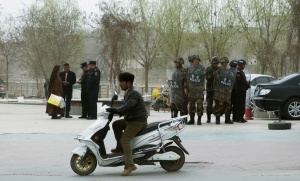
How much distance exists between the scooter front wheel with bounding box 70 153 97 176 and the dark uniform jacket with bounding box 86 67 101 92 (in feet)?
39.7

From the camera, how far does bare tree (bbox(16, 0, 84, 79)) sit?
2608 inches

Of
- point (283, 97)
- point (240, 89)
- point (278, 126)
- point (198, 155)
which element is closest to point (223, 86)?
point (240, 89)

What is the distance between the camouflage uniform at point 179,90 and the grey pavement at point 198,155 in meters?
0.70

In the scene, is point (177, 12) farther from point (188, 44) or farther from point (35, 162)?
point (35, 162)

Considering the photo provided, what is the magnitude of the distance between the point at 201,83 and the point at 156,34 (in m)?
48.6

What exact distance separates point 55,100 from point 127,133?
12.7 meters

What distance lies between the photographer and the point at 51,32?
6600 cm

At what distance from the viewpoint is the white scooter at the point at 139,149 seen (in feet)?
38.8

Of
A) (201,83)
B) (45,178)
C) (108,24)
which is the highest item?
(108,24)

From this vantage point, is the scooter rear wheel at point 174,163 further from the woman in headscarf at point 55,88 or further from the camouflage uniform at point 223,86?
the woman in headscarf at point 55,88

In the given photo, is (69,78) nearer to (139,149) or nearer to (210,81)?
(210,81)

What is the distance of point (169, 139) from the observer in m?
12.1

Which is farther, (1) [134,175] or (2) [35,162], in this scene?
(2) [35,162]

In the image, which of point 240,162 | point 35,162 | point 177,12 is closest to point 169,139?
point 240,162
